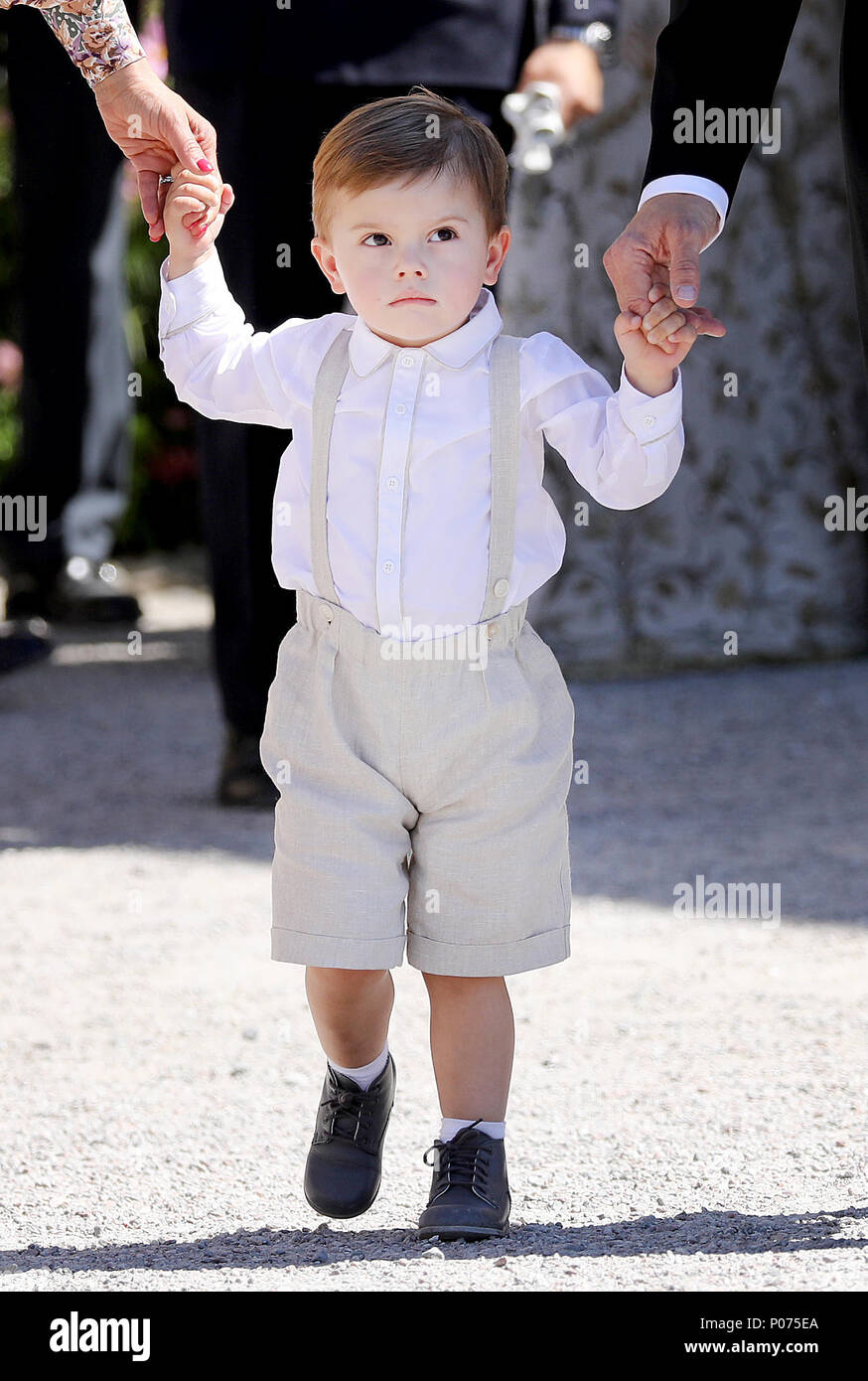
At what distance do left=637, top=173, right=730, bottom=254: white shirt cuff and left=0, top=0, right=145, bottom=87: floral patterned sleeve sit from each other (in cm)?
67

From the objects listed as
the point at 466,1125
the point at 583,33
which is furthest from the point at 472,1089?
the point at 583,33

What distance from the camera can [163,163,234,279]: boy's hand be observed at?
217cm

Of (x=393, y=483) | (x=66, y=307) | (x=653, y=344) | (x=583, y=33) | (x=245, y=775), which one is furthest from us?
(x=66, y=307)

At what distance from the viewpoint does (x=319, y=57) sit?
340 cm

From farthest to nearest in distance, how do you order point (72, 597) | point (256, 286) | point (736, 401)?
point (72, 597)
point (736, 401)
point (256, 286)

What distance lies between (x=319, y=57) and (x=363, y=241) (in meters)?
1.51

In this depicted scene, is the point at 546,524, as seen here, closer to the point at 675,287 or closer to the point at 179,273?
the point at 675,287

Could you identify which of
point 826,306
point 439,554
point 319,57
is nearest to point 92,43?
point 439,554

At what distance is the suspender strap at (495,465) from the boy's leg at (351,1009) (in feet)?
1.36

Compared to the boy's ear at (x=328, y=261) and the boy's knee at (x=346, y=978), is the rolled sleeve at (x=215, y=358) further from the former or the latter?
the boy's knee at (x=346, y=978)

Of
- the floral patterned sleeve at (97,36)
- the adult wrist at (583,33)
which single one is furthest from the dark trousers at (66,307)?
the floral patterned sleeve at (97,36)

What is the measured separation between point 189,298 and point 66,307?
11.9ft

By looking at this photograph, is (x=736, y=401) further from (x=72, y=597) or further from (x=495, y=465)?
(x=495, y=465)

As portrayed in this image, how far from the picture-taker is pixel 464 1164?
2098 millimetres
